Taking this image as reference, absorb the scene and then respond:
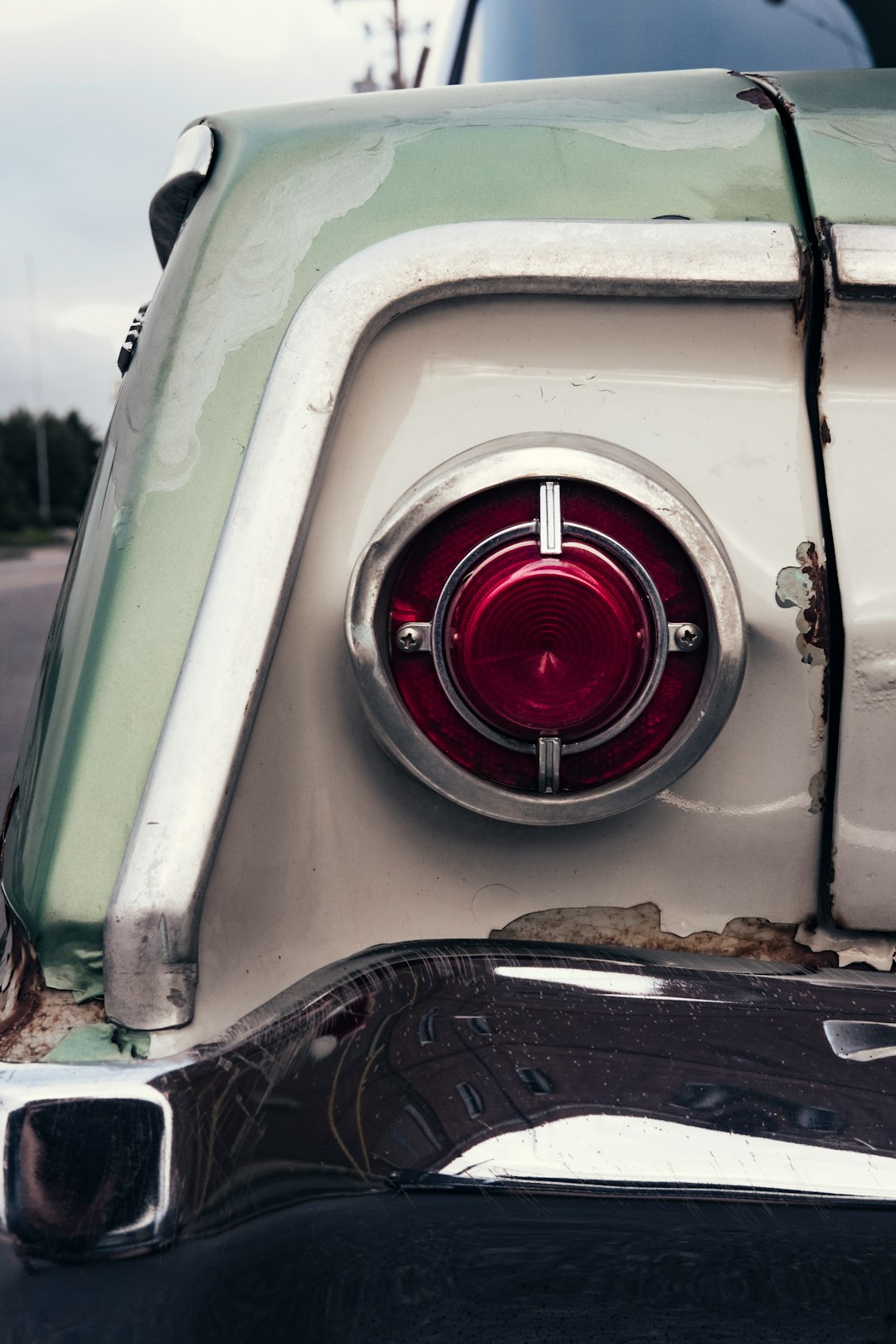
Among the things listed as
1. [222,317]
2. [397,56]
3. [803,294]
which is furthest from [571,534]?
[397,56]

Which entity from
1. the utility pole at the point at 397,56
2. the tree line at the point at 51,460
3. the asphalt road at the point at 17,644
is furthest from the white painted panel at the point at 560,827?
the tree line at the point at 51,460

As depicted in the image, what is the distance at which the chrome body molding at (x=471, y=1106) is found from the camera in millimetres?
870

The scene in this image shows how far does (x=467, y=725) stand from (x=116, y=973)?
14.9 inches

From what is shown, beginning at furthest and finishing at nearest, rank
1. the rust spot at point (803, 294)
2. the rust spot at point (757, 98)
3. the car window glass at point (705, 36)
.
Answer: the car window glass at point (705, 36)
the rust spot at point (757, 98)
the rust spot at point (803, 294)

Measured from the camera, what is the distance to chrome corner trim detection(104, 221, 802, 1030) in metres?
1.01

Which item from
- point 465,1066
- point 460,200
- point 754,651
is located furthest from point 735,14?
point 465,1066

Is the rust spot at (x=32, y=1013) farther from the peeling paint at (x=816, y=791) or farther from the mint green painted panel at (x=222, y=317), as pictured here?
the peeling paint at (x=816, y=791)

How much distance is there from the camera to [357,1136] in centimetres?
91

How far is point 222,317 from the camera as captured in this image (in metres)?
1.16

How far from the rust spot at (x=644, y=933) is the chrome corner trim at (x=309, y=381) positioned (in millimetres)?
340

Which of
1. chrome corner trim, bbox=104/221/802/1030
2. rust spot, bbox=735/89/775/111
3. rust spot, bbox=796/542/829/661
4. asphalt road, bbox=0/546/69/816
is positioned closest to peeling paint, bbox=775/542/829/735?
rust spot, bbox=796/542/829/661

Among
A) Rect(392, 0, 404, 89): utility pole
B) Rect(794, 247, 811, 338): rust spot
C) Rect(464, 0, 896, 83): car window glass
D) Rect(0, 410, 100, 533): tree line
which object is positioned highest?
Rect(0, 410, 100, 533): tree line

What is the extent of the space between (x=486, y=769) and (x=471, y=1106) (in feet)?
0.98

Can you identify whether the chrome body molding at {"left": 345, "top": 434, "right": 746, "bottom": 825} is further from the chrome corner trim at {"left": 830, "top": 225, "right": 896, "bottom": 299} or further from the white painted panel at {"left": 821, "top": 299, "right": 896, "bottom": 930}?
the chrome corner trim at {"left": 830, "top": 225, "right": 896, "bottom": 299}
